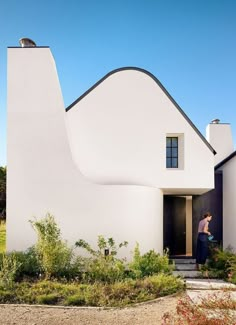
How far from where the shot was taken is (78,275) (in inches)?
332

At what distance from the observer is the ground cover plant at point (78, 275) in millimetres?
6793

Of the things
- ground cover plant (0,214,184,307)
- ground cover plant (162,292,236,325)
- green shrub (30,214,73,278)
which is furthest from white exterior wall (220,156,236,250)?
green shrub (30,214,73,278)

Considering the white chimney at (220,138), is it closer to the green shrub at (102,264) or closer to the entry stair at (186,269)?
the entry stair at (186,269)

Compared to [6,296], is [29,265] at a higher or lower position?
higher

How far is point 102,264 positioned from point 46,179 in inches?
125

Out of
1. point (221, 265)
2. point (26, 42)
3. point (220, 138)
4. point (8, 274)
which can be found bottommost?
point (221, 265)

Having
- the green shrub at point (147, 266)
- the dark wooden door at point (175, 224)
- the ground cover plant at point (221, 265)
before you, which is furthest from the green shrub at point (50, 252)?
the dark wooden door at point (175, 224)

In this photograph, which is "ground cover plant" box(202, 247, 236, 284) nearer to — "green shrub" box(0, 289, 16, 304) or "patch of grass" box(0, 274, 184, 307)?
"patch of grass" box(0, 274, 184, 307)

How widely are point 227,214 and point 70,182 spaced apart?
6773mm

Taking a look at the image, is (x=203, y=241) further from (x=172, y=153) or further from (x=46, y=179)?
(x=46, y=179)

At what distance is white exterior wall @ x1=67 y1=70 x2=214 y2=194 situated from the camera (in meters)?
10.7

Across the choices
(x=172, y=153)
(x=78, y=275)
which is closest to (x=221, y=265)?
(x=172, y=153)

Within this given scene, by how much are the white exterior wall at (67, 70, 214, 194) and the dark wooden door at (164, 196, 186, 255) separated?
135 inches

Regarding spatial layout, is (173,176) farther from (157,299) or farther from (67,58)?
(67,58)
